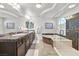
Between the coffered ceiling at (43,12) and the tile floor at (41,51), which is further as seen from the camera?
the tile floor at (41,51)

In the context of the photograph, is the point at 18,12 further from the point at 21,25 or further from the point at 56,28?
the point at 56,28

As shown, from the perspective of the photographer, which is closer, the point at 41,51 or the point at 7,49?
the point at 7,49

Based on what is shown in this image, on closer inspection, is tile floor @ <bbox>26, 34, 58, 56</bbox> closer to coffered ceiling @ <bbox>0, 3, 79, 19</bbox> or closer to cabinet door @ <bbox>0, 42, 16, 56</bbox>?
→ cabinet door @ <bbox>0, 42, 16, 56</bbox>

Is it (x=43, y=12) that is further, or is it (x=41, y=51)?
(x=41, y=51)

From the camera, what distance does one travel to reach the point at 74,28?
5.77 feet

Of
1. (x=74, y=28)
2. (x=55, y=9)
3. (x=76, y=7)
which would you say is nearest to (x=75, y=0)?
(x=76, y=7)

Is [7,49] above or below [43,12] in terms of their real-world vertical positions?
below

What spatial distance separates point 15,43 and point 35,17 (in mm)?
488

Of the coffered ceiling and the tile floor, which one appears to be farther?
the tile floor

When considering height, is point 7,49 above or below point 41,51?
above

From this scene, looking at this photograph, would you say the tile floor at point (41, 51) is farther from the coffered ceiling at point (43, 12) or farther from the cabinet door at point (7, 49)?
the coffered ceiling at point (43, 12)

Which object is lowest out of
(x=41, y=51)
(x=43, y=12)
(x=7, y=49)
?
(x=41, y=51)

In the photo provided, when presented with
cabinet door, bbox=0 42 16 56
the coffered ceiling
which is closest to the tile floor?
cabinet door, bbox=0 42 16 56

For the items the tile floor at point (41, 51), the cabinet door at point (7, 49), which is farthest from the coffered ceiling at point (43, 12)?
the tile floor at point (41, 51)
